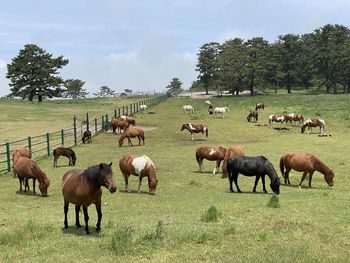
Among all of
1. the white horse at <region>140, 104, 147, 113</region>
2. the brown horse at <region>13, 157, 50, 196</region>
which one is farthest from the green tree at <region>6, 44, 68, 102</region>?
the brown horse at <region>13, 157, 50, 196</region>

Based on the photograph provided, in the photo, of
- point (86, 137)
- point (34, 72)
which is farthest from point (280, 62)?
point (86, 137)

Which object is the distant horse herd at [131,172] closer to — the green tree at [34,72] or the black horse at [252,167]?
the black horse at [252,167]

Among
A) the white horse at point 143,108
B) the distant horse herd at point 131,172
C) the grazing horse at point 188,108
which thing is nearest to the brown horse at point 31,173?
the distant horse herd at point 131,172

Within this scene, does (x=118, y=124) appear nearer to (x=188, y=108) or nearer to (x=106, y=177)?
(x=188, y=108)

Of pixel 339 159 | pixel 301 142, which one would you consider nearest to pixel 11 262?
pixel 339 159

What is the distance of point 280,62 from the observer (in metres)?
126

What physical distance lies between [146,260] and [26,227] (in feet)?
11.2

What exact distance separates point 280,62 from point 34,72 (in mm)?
64534

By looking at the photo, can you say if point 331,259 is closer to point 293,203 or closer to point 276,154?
point 293,203

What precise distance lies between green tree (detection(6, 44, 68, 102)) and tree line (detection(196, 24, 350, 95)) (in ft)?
126

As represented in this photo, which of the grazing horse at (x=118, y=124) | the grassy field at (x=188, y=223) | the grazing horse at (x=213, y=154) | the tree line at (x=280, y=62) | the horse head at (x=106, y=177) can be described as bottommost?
the grassy field at (x=188, y=223)

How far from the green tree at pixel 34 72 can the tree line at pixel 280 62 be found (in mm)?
38405

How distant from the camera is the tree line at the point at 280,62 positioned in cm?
10969

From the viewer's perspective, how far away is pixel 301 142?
31.9 meters
